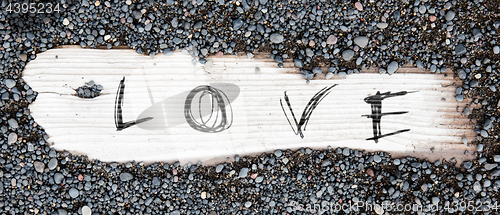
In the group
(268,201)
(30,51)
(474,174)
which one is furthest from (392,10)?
(30,51)

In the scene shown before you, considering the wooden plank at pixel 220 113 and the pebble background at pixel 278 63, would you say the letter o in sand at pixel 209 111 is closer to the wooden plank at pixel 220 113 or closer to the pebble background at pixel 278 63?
the wooden plank at pixel 220 113

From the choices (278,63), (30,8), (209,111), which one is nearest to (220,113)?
(209,111)

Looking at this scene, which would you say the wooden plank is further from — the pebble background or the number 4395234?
the number 4395234

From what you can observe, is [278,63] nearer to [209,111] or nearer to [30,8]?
[209,111]

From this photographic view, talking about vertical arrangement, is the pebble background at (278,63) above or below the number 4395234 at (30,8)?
below

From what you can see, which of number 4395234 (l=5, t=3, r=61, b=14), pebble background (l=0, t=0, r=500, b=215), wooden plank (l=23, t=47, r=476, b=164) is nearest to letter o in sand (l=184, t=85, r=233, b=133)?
wooden plank (l=23, t=47, r=476, b=164)

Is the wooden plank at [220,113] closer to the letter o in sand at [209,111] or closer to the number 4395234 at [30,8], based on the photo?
the letter o in sand at [209,111]

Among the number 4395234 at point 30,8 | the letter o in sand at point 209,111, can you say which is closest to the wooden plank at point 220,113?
the letter o in sand at point 209,111
